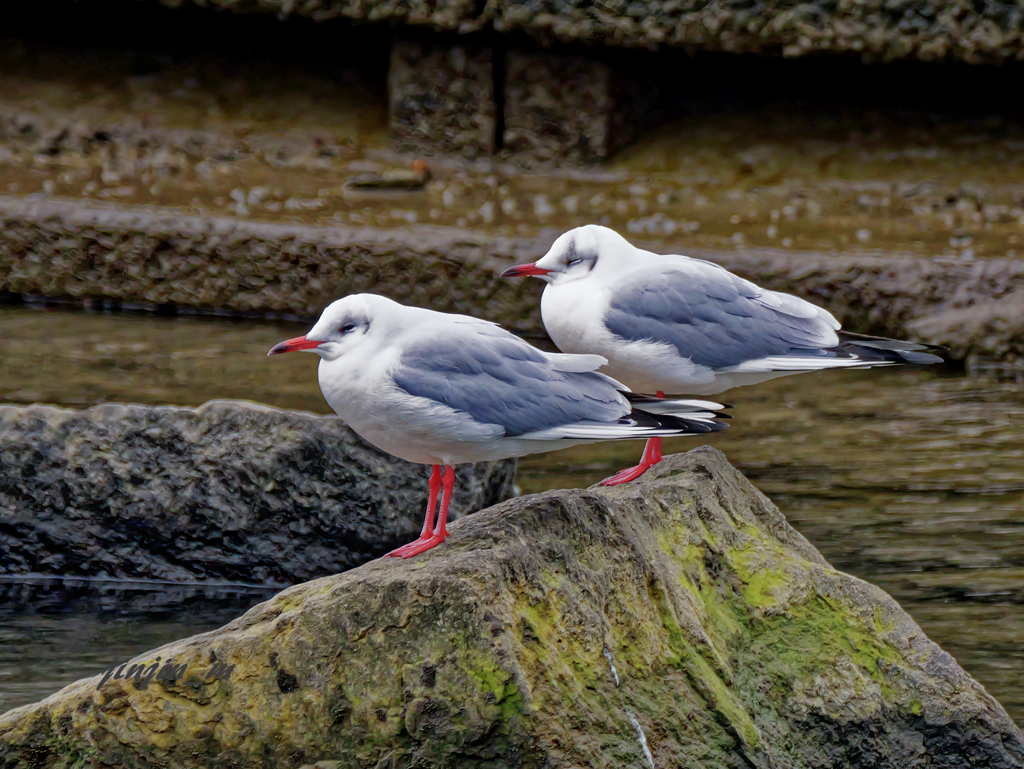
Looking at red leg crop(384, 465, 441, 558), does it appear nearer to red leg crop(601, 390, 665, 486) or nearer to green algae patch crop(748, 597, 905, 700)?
red leg crop(601, 390, 665, 486)

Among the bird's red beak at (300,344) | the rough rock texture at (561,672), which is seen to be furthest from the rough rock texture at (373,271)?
the bird's red beak at (300,344)

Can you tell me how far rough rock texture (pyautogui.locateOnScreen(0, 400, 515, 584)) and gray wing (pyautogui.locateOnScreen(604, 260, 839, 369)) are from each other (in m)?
1.22

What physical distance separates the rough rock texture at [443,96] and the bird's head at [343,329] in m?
4.66

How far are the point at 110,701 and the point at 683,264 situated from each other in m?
1.77

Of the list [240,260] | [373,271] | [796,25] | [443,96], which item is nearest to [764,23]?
[796,25]

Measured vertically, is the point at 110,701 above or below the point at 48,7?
below

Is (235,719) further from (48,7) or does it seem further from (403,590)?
(48,7)

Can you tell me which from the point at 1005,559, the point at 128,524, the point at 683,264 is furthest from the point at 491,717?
the point at 1005,559

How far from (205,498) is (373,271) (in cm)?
295

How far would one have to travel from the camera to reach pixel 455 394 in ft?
9.33

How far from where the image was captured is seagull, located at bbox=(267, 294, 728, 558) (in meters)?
2.83

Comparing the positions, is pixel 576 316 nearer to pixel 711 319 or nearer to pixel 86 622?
pixel 711 319

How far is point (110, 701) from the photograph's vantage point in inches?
108

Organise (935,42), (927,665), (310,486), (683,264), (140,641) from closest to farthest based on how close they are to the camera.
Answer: (927,665) < (683,264) < (140,641) < (310,486) < (935,42)
